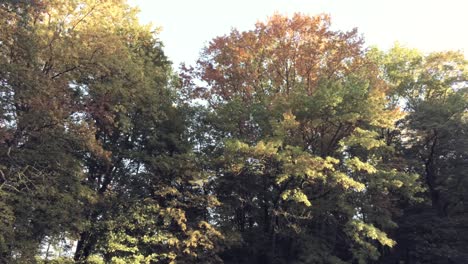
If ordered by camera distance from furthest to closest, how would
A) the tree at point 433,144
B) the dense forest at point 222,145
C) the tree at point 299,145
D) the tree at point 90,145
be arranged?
1. the tree at point 433,144
2. the tree at point 299,145
3. the dense forest at point 222,145
4. the tree at point 90,145

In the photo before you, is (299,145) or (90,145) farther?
(299,145)

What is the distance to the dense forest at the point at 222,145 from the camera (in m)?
15.2

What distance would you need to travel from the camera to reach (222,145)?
20938mm

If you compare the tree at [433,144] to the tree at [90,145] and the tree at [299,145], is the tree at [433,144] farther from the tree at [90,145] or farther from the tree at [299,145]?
the tree at [90,145]

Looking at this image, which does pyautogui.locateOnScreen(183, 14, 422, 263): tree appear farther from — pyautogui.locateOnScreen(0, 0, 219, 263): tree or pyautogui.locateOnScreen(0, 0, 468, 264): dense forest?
pyautogui.locateOnScreen(0, 0, 219, 263): tree

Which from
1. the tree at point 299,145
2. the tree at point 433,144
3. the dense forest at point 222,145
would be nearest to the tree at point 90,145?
the dense forest at point 222,145

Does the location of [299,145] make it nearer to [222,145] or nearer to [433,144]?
[222,145]

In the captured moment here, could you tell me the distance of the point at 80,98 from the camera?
16891 mm

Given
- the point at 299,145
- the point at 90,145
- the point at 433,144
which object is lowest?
the point at 90,145

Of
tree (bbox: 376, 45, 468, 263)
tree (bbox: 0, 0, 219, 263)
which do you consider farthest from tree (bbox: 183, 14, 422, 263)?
tree (bbox: 376, 45, 468, 263)

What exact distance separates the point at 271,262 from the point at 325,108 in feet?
24.6

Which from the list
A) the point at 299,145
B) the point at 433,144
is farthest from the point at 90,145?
the point at 433,144

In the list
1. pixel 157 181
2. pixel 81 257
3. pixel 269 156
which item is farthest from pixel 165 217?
pixel 269 156

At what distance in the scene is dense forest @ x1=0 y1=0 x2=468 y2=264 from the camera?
15227 mm
